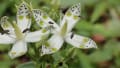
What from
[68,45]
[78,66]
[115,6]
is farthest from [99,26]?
[68,45]

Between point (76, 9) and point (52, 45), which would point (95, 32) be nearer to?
point (76, 9)

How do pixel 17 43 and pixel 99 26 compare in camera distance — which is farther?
pixel 99 26

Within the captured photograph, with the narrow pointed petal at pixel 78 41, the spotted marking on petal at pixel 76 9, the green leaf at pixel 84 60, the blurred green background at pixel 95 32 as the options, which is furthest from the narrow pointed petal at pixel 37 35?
the green leaf at pixel 84 60

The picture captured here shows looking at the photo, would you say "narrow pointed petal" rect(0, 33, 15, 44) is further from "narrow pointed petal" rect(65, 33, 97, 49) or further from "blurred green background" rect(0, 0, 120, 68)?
"blurred green background" rect(0, 0, 120, 68)

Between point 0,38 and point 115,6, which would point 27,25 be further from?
point 115,6

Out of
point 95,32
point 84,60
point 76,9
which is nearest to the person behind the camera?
point 76,9

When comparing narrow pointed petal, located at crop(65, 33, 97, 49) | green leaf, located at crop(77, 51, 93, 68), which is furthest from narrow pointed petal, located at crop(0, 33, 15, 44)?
green leaf, located at crop(77, 51, 93, 68)

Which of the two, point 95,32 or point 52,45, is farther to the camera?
point 95,32

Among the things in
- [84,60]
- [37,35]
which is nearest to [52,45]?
[37,35]
